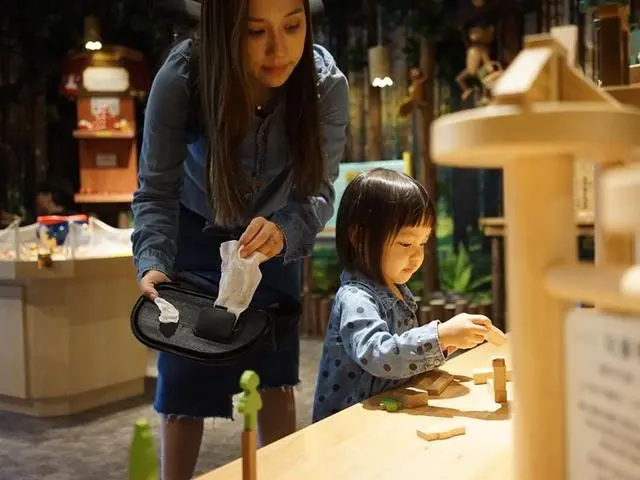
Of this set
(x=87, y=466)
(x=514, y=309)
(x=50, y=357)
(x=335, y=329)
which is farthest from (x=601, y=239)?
(x=50, y=357)

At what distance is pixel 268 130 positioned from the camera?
4.71 feet

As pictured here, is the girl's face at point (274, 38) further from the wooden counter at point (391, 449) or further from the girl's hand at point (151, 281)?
the wooden counter at point (391, 449)

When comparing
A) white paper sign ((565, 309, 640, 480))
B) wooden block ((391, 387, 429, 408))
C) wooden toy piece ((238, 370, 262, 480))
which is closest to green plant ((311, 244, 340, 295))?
wooden block ((391, 387, 429, 408))

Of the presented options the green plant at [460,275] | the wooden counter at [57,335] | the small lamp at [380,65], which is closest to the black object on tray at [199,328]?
the wooden counter at [57,335]

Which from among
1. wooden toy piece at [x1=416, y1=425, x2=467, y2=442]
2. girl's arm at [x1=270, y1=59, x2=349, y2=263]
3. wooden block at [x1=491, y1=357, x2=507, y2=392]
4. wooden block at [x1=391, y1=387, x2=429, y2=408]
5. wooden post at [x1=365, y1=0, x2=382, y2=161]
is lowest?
wooden block at [x1=391, y1=387, x2=429, y2=408]

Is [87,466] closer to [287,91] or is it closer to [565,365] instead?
[287,91]

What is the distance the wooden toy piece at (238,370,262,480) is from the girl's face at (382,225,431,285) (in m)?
0.84

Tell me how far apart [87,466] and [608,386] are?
268 cm

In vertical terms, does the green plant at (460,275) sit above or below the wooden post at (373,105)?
below

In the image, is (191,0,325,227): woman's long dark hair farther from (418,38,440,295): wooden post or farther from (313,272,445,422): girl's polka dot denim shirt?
(418,38,440,295): wooden post

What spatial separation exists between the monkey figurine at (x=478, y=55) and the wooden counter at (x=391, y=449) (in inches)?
163

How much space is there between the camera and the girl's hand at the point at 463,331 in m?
1.18

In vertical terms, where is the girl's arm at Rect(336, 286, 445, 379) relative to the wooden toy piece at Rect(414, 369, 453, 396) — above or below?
above

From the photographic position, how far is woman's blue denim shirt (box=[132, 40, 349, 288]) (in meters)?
1.37
